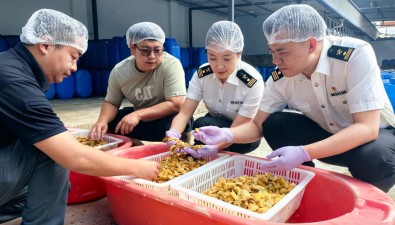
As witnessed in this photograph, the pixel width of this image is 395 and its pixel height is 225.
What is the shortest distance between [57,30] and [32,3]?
4.15m

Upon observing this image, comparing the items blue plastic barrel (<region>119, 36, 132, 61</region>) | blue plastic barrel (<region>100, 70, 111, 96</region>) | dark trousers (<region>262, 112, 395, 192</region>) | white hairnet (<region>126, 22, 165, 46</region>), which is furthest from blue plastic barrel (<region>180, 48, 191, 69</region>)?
dark trousers (<region>262, 112, 395, 192</region>)

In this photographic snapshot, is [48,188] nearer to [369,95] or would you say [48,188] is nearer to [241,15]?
[369,95]

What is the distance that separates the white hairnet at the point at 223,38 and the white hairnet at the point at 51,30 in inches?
24.2

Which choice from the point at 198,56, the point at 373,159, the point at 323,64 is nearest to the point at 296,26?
the point at 323,64

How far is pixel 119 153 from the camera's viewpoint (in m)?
1.38

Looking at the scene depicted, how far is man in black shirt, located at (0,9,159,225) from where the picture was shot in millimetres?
871

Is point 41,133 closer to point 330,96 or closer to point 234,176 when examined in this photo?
point 234,176

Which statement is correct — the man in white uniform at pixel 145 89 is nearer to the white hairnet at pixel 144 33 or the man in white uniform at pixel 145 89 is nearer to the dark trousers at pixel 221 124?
the white hairnet at pixel 144 33

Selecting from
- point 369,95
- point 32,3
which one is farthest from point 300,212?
point 32,3

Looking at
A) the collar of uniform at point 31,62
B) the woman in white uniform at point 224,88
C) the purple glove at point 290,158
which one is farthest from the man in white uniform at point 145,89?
the purple glove at point 290,158

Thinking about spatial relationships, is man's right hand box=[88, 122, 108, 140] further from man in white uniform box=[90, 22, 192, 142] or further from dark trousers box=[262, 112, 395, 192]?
dark trousers box=[262, 112, 395, 192]

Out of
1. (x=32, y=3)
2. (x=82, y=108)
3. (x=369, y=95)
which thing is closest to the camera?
(x=369, y=95)

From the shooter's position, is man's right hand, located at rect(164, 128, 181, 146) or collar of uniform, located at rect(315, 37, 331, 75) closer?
collar of uniform, located at rect(315, 37, 331, 75)

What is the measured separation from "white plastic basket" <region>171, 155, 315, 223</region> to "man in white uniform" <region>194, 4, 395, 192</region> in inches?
3.7
